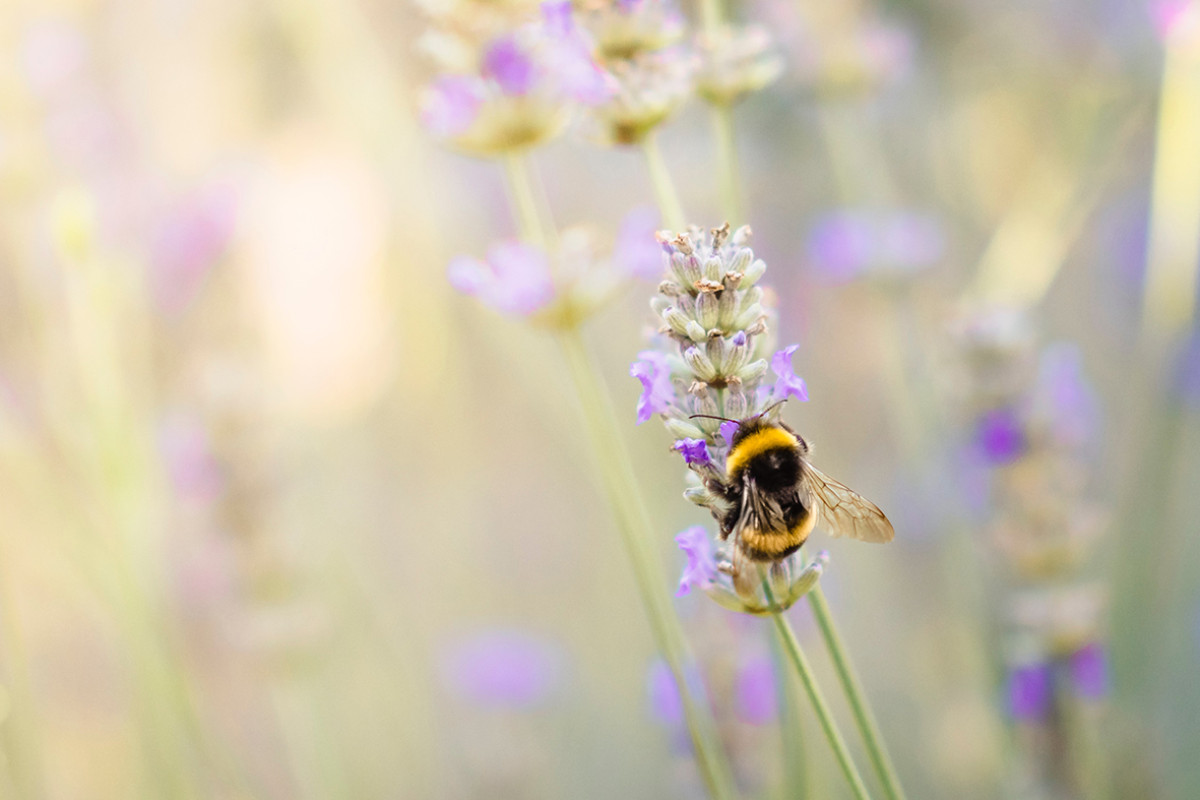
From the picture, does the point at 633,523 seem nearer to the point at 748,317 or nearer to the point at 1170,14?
the point at 748,317

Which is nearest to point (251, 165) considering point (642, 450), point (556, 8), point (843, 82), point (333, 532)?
point (333, 532)

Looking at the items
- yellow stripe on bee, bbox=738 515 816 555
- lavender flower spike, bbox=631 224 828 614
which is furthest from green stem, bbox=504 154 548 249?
yellow stripe on bee, bbox=738 515 816 555

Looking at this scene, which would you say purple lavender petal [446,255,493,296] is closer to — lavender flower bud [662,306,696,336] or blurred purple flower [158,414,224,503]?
lavender flower bud [662,306,696,336]

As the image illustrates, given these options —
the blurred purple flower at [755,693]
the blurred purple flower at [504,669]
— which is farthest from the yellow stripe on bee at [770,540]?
the blurred purple flower at [504,669]

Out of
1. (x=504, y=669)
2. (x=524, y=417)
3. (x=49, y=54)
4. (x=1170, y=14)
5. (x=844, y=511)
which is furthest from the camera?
(x=524, y=417)

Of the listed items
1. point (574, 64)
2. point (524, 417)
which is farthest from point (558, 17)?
point (524, 417)
